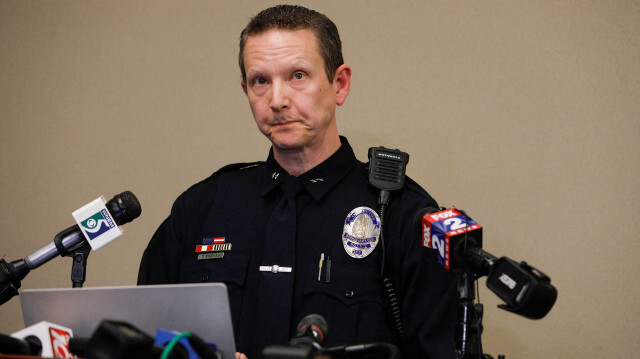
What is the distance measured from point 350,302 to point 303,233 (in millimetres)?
240

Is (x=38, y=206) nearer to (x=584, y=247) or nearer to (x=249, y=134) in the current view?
(x=249, y=134)

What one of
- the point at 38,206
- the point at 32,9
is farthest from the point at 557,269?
the point at 32,9

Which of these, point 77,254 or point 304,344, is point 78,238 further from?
point 304,344

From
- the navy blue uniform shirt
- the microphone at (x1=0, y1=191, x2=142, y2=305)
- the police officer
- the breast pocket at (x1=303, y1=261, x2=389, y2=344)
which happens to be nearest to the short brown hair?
the police officer

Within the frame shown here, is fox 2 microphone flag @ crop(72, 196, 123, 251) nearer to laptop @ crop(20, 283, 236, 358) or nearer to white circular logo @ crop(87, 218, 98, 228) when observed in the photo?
white circular logo @ crop(87, 218, 98, 228)

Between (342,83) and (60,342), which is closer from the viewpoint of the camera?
(60,342)

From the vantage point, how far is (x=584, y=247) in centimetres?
241

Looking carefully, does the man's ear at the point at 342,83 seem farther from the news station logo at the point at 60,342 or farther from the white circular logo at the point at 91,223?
the news station logo at the point at 60,342

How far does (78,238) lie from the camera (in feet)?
5.38

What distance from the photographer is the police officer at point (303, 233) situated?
186cm

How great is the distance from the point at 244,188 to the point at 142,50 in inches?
42.7

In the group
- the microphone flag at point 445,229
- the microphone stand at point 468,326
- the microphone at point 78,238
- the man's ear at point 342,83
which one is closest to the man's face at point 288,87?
the man's ear at point 342,83

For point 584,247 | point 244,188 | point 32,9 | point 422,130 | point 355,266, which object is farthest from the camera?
point 32,9

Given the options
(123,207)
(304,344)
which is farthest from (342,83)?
(304,344)
